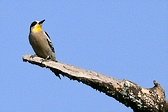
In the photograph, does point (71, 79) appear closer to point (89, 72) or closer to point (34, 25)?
point (89, 72)

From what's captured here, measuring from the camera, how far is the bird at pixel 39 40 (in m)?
8.88

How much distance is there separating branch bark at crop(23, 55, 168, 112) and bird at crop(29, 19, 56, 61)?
14.4 ft

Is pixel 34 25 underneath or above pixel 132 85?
above

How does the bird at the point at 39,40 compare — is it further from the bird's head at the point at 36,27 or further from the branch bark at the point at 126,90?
the branch bark at the point at 126,90

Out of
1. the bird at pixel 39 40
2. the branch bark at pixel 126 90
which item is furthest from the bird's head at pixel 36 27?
the branch bark at pixel 126 90

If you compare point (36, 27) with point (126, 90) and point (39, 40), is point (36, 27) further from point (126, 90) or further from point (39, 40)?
point (126, 90)

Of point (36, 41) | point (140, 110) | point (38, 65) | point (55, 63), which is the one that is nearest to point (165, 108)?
point (140, 110)

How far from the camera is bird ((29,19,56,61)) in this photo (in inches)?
349

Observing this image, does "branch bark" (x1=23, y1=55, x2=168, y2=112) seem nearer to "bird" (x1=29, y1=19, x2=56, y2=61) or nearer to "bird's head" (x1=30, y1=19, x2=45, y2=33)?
"bird" (x1=29, y1=19, x2=56, y2=61)

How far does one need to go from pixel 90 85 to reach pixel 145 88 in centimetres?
54

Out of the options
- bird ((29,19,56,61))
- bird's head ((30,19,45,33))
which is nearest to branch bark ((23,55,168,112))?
bird ((29,19,56,61))

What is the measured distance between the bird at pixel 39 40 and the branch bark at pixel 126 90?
14.4 ft

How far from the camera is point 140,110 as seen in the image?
425cm

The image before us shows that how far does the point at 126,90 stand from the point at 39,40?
5070mm
